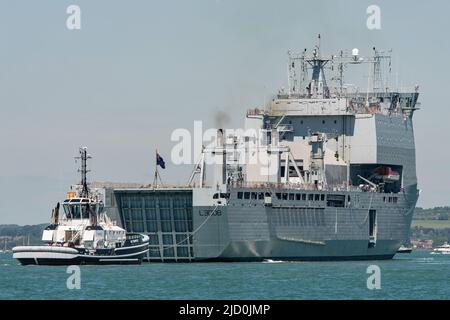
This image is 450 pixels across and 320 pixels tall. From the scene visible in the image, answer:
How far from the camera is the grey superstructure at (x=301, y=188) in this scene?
300ft

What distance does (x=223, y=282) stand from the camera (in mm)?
71125

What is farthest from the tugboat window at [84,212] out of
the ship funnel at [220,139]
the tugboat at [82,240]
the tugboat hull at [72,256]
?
the ship funnel at [220,139]

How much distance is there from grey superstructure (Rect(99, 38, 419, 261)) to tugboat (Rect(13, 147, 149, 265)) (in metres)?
4.94

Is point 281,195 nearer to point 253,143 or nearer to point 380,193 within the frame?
point 253,143

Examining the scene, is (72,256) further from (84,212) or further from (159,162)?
(159,162)

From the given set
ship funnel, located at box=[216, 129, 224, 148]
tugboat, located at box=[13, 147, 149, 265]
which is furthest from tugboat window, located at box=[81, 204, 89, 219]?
ship funnel, located at box=[216, 129, 224, 148]

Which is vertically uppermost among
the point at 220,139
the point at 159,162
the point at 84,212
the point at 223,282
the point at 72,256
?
the point at 220,139

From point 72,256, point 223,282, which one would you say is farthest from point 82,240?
point 223,282

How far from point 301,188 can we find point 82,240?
63.9 ft

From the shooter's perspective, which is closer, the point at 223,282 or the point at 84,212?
the point at 223,282

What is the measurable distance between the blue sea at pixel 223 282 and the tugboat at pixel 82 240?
3.01ft

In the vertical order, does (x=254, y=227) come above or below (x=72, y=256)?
above

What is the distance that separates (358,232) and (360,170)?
5666mm

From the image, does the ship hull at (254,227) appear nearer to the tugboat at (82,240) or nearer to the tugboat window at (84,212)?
the tugboat at (82,240)
